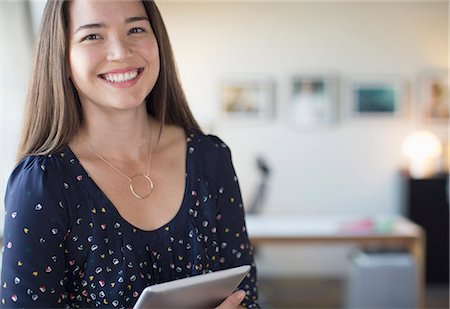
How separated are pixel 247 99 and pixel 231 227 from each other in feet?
13.8

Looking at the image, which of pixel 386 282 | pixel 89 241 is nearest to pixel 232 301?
pixel 89 241

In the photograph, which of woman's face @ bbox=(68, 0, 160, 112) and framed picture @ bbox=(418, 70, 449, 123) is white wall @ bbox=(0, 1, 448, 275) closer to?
framed picture @ bbox=(418, 70, 449, 123)

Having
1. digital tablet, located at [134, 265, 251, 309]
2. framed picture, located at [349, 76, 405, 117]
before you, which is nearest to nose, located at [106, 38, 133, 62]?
digital tablet, located at [134, 265, 251, 309]

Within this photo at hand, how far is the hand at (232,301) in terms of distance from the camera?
100cm

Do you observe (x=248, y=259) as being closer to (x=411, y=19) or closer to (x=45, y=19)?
(x=45, y=19)

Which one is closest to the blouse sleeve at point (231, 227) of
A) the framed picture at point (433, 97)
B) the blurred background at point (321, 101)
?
the blurred background at point (321, 101)

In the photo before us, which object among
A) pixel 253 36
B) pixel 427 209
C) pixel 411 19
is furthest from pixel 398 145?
pixel 253 36

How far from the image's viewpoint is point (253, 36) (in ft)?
16.9

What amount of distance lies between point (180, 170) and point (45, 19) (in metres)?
0.33

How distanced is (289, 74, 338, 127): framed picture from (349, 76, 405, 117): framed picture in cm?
17

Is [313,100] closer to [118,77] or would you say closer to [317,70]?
[317,70]

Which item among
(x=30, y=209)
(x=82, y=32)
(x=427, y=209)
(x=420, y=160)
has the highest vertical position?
(x=82, y=32)

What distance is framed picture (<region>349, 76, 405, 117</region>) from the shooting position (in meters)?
5.24

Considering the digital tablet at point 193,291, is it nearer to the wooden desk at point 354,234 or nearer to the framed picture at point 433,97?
the wooden desk at point 354,234
